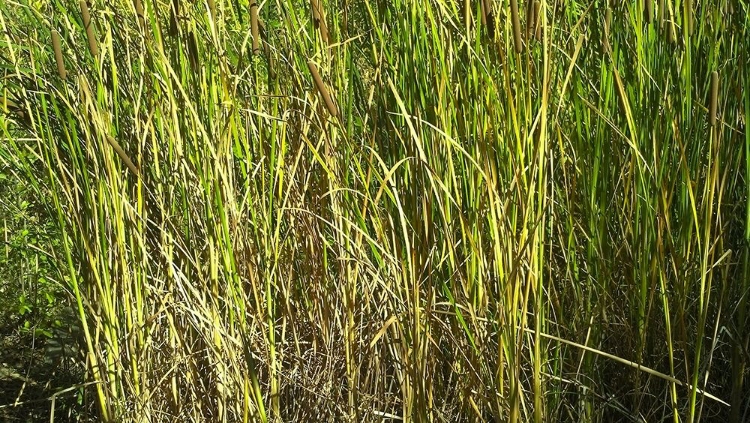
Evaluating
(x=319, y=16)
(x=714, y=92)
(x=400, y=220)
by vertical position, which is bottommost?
(x=400, y=220)

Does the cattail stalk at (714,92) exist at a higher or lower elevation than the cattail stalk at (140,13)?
lower

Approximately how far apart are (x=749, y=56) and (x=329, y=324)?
3.12 ft

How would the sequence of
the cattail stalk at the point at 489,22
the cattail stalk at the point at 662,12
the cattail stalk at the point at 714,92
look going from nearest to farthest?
the cattail stalk at the point at 714,92, the cattail stalk at the point at 489,22, the cattail stalk at the point at 662,12

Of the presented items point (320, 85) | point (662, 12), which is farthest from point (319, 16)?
point (662, 12)

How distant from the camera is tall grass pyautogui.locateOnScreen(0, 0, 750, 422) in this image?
1.61 metres

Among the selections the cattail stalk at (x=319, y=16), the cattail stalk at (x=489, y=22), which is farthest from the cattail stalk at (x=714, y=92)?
the cattail stalk at (x=319, y=16)

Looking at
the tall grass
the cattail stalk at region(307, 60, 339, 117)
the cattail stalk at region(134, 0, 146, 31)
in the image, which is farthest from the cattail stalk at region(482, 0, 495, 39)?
the cattail stalk at region(134, 0, 146, 31)

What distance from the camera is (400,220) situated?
1.65 m

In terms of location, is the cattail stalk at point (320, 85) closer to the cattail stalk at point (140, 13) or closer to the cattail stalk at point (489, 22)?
the cattail stalk at point (489, 22)

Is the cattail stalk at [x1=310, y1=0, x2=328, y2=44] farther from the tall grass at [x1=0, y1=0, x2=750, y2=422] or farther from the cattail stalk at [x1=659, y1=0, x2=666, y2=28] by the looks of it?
the cattail stalk at [x1=659, y1=0, x2=666, y2=28]

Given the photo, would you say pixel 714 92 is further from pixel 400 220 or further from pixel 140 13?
pixel 140 13

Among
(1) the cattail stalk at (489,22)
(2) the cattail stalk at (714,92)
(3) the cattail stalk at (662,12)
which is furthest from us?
(3) the cattail stalk at (662,12)

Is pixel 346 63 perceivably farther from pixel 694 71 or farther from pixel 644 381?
pixel 644 381

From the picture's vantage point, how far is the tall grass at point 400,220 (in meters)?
1.61
